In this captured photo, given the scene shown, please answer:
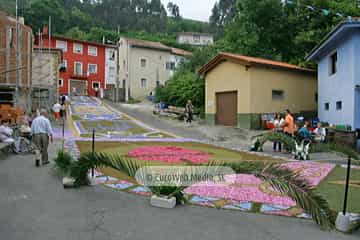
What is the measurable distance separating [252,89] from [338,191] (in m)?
12.5

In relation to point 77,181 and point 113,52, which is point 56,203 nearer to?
point 77,181

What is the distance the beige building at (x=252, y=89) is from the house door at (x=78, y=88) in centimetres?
3062

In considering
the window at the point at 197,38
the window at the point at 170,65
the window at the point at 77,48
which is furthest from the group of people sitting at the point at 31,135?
the window at the point at 197,38

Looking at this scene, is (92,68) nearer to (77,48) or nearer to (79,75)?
(79,75)

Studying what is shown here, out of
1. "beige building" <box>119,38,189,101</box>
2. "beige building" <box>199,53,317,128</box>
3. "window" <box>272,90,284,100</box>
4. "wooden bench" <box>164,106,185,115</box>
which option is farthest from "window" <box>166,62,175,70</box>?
"window" <box>272,90,284,100</box>

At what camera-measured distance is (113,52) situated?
53188mm

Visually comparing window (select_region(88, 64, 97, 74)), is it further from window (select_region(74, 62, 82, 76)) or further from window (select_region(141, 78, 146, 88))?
window (select_region(141, 78, 146, 88))

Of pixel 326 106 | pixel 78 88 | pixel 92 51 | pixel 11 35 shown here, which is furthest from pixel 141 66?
pixel 326 106

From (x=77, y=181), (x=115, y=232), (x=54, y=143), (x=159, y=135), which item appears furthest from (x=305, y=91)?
(x=115, y=232)

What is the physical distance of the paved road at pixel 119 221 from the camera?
4410 mm

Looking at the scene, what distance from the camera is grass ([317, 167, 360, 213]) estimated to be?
5781 mm

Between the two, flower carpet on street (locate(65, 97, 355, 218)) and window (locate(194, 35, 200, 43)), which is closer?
flower carpet on street (locate(65, 97, 355, 218))

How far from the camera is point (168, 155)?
10.8m

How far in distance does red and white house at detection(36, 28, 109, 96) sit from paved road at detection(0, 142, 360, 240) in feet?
141
